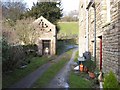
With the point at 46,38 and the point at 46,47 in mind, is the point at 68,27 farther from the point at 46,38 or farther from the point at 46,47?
the point at 46,47

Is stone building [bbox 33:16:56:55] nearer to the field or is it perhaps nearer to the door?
the door

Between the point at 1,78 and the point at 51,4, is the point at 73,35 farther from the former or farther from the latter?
the point at 1,78

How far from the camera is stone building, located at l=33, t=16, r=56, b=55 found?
3900 centimetres

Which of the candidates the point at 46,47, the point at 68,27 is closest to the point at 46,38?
the point at 46,47

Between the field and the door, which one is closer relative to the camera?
the door

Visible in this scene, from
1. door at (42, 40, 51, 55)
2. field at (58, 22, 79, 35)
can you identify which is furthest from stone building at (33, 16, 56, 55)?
field at (58, 22, 79, 35)

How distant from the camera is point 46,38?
3997 centimetres

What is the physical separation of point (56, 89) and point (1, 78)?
2821mm

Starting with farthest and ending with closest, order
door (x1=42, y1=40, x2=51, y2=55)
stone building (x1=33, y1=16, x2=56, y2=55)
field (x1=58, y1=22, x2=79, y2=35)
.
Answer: field (x1=58, y1=22, x2=79, y2=35), door (x1=42, y1=40, x2=51, y2=55), stone building (x1=33, y1=16, x2=56, y2=55)

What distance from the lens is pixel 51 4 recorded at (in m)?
42.6

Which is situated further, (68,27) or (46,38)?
(68,27)

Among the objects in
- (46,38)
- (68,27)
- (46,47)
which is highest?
(68,27)

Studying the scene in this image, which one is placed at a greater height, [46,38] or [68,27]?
[68,27]

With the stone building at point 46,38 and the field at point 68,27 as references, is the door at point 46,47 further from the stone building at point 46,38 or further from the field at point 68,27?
the field at point 68,27
